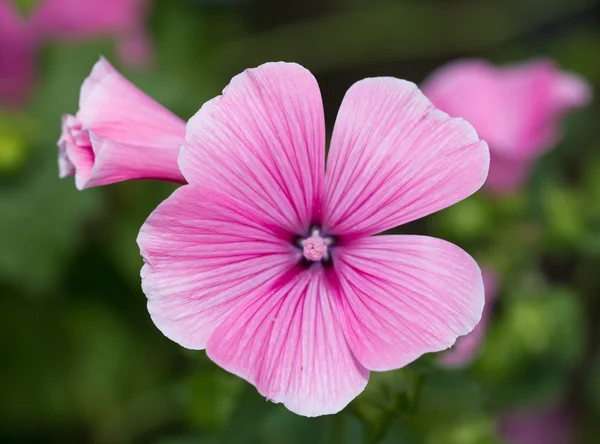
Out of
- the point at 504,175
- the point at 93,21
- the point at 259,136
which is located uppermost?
the point at 93,21

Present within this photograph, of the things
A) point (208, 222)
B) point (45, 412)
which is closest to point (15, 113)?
point (45, 412)

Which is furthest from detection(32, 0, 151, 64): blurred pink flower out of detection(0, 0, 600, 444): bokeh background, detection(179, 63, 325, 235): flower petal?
detection(179, 63, 325, 235): flower petal

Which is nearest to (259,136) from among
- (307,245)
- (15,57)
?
(307,245)

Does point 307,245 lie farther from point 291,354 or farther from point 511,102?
point 511,102

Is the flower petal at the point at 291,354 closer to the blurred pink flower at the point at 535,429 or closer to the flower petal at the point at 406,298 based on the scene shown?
the flower petal at the point at 406,298

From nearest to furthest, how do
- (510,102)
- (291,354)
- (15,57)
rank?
(291,354) < (510,102) < (15,57)

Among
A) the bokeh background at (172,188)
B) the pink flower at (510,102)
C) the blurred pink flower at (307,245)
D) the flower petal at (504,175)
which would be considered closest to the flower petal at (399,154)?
the blurred pink flower at (307,245)
